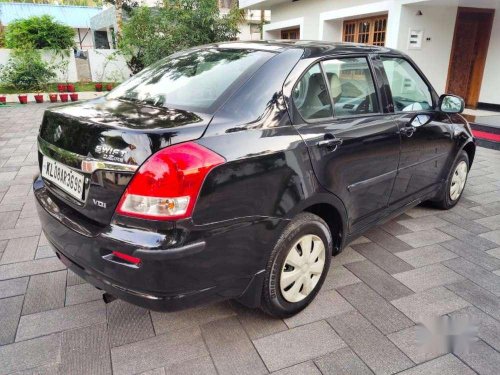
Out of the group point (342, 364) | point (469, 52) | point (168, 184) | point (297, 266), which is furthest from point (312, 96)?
point (469, 52)

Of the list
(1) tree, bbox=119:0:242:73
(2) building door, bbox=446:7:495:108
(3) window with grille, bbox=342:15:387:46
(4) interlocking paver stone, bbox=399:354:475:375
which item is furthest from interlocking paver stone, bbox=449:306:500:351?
(1) tree, bbox=119:0:242:73

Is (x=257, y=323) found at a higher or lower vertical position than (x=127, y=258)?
lower

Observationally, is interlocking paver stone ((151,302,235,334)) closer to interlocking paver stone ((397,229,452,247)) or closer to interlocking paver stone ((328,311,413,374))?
interlocking paver stone ((328,311,413,374))

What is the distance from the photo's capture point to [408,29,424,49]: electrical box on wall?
8.71m

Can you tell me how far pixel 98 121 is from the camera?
1896 mm

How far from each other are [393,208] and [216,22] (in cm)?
1115

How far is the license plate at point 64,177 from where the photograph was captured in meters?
1.90

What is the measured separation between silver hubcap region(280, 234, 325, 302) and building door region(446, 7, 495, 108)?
30.4 feet

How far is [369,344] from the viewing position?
212cm

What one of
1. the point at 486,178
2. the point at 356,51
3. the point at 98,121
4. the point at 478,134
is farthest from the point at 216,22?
the point at 98,121

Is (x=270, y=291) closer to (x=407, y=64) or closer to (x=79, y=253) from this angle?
(x=79, y=253)

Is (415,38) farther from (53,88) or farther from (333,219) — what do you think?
(53,88)

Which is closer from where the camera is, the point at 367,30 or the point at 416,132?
the point at 416,132

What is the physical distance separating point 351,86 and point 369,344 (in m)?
1.70
